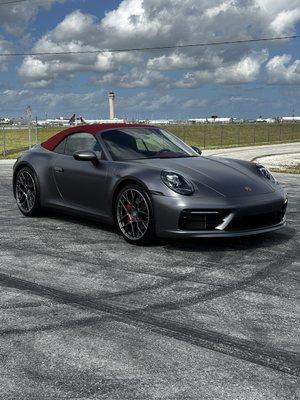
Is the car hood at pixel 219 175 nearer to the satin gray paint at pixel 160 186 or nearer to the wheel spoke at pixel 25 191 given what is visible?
the satin gray paint at pixel 160 186

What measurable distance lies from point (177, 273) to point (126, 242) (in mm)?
1386

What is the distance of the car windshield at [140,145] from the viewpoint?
6590mm

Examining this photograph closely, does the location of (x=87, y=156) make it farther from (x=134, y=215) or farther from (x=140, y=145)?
(x=134, y=215)

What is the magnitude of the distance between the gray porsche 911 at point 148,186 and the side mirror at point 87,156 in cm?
1

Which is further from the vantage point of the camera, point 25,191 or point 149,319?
point 25,191

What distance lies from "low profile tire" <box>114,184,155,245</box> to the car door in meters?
0.32

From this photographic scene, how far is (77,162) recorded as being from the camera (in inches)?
Result: 273

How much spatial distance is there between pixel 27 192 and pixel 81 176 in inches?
54.1

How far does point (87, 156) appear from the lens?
6469mm

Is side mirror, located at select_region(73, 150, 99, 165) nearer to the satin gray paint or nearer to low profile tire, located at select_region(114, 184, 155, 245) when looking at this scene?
the satin gray paint

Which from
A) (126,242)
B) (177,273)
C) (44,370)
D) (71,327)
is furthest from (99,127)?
(44,370)

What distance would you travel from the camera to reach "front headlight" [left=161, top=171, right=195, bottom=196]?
570 cm

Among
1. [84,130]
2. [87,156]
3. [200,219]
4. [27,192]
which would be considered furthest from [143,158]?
[27,192]

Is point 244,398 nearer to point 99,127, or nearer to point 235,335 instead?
point 235,335
